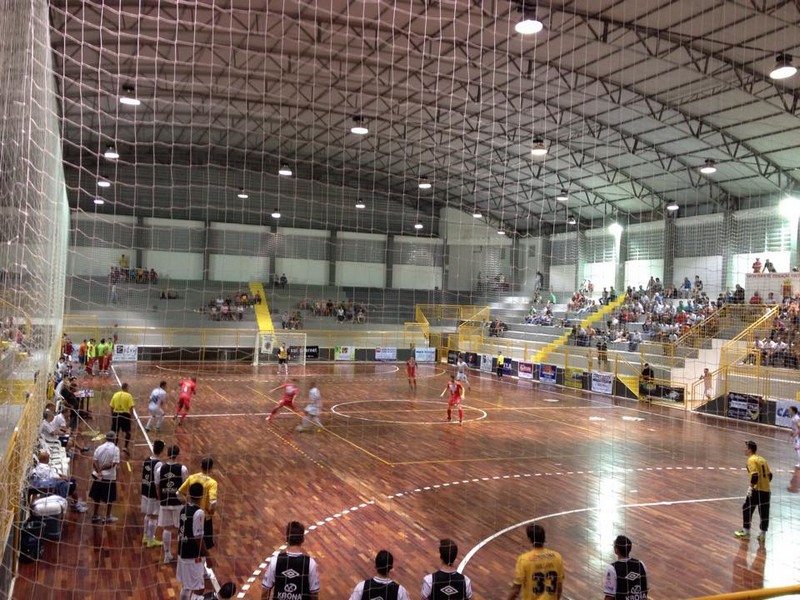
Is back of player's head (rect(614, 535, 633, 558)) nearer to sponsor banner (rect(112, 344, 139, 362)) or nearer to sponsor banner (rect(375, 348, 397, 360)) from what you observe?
sponsor banner (rect(112, 344, 139, 362))

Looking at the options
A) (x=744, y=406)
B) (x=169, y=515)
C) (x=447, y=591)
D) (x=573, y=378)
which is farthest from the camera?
(x=573, y=378)

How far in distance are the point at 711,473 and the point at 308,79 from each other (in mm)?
17485

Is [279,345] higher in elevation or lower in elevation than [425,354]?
higher

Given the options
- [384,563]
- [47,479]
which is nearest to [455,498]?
[47,479]

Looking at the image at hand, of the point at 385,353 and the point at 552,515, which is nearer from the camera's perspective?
the point at 552,515

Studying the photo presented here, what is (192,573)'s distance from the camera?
621 centimetres

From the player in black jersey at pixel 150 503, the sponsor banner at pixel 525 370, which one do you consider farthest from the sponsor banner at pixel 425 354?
the player in black jersey at pixel 150 503

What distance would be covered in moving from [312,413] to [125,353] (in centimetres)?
1931

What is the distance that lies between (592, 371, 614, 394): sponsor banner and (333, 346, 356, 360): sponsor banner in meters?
14.0

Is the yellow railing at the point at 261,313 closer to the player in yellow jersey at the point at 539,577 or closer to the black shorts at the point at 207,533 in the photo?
the black shorts at the point at 207,533

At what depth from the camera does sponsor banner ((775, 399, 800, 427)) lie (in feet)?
62.9

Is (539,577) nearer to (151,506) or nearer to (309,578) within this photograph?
(309,578)

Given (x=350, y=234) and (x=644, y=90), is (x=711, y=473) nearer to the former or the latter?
(x=644, y=90)

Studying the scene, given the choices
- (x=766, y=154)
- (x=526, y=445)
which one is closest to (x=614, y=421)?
(x=526, y=445)
